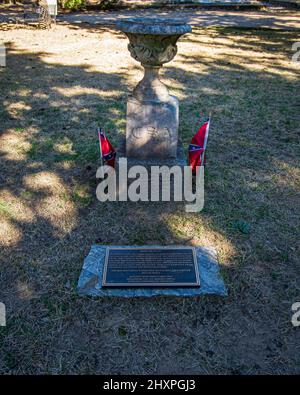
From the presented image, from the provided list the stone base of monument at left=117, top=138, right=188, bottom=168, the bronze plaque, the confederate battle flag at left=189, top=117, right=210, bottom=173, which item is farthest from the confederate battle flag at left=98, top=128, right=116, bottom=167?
the bronze plaque

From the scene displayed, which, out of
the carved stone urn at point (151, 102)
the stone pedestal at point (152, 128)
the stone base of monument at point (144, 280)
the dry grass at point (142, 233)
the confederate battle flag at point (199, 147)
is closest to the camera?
the dry grass at point (142, 233)

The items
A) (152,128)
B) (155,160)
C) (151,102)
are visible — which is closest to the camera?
(151,102)

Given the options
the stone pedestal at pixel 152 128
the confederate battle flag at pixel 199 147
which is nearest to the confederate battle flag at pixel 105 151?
the stone pedestal at pixel 152 128

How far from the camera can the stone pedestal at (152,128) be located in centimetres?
452

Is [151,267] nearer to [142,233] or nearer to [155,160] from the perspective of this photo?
[142,233]

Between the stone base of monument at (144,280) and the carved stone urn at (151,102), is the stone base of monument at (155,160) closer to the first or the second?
the carved stone urn at (151,102)

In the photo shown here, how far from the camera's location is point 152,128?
183 inches

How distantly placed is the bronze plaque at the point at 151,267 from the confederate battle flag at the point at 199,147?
1.37m

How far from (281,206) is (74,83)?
19.6 feet

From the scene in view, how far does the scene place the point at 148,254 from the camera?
330 cm

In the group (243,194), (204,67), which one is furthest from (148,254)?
(204,67)

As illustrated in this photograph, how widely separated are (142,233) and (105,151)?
1.15 metres

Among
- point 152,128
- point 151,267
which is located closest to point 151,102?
point 152,128

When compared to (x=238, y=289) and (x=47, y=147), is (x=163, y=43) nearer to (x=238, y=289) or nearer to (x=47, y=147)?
(x=47, y=147)
